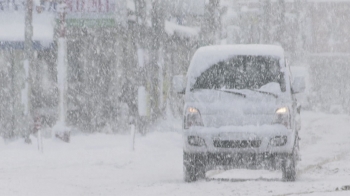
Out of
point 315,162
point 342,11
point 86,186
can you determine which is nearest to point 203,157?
point 86,186

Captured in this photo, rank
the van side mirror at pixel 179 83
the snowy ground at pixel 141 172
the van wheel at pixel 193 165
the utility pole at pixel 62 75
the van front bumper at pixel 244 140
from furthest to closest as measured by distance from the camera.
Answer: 1. the utility pole at pixel 62 75
2. the van side mirror at pixel 179 83
3. the van wheel at pixel 193 165
4. the van front bumper at pixel 244 140
5. the snowy ground at pixel 141 172

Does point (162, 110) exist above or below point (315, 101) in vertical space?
above

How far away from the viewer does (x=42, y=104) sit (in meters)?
24.2

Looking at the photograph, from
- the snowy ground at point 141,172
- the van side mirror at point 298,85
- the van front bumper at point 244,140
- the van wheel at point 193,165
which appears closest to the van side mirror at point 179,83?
the van front bumper at point 244,140

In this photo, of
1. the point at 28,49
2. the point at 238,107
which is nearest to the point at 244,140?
the point at 238,107

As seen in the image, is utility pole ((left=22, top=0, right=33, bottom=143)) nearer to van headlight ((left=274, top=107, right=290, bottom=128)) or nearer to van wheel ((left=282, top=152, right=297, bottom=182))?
van wheel ((left=282, top=152, right=297, bottom=182))

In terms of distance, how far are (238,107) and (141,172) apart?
2.95m

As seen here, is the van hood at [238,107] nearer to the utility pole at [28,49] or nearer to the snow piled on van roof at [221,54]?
the snow piled on van roof at [221,54]

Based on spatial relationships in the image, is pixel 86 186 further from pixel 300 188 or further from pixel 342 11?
pixel 342 11

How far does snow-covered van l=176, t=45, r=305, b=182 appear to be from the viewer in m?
10.8

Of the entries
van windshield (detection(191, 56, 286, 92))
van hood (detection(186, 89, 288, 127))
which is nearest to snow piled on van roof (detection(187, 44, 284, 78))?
van windshield (detection(191, 56, 286, 92))

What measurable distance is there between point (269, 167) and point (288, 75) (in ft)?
4.60

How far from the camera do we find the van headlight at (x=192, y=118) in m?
11.0

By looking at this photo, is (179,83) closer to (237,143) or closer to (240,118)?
(240,118)
